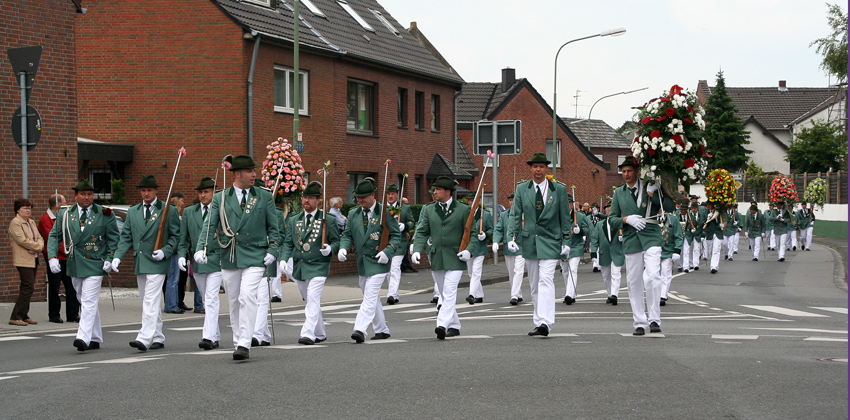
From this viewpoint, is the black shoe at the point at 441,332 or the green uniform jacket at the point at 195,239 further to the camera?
the black shoe at the point at 441,332

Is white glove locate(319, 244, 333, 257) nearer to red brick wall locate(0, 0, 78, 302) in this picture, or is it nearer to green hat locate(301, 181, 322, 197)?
green hat locate(301, 181, 322, 197)

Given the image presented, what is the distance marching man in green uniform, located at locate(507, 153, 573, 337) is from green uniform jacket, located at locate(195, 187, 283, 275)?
2887 mm

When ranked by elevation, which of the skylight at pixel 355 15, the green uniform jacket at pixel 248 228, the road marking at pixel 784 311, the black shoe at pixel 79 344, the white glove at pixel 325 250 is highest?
the skylight at pixel 355 15

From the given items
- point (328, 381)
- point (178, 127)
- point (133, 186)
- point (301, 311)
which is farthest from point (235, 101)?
point (328, 381)

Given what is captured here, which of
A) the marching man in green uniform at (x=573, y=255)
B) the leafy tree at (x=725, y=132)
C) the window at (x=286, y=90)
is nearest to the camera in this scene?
the marching man in green uniform at (x=573, y=255)

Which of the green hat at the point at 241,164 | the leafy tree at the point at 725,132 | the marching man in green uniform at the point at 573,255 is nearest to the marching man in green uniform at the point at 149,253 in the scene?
the green hat at the point at 241,164

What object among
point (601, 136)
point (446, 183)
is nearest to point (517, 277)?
point (446, 183)

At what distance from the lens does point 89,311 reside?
10984 mm

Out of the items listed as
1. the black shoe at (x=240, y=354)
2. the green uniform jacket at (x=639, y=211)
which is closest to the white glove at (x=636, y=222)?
the green uniform jacket at (x=639, y=211)

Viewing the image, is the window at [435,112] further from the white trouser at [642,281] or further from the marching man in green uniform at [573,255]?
the white trouser at [642,281]

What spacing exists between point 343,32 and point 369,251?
20.8m

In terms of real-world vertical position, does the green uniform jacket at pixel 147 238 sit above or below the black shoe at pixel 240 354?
above

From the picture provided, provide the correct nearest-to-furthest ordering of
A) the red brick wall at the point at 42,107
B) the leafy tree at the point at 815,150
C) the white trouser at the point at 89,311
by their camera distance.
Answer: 1. the white trouser at the point at 89,311
2. the red brick wall at the point at 42,107
3. the leafy tree at the point at 815,150

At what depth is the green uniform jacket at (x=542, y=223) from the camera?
1106 cm
